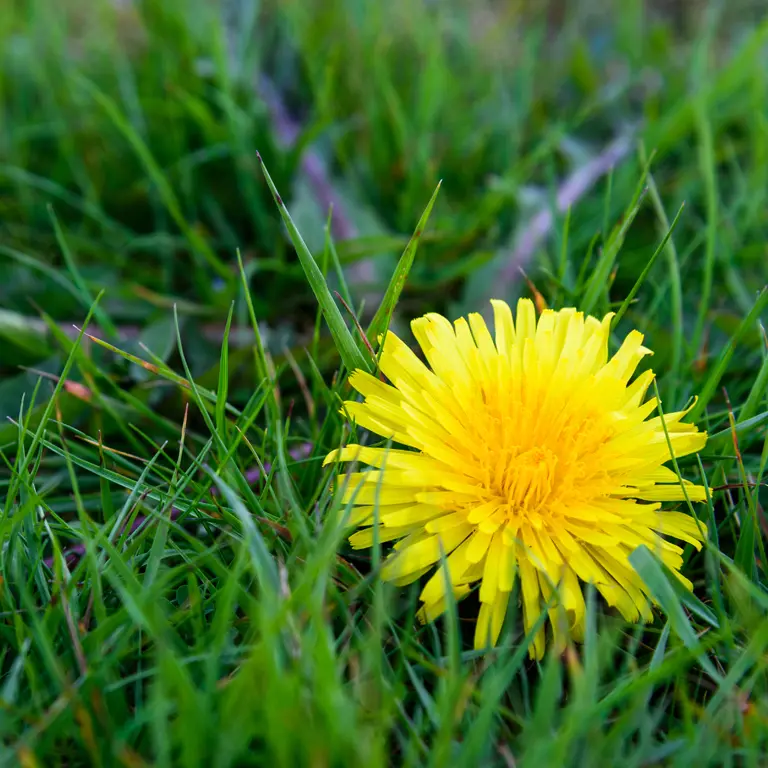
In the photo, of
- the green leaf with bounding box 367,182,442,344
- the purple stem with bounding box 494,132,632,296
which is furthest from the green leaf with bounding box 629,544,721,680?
the purple stem with bounding box 494,132,632,296

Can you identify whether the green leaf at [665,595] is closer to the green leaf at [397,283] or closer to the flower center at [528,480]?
the flower center at [528,480]

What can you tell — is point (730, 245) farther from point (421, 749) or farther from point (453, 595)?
point (421, 749)

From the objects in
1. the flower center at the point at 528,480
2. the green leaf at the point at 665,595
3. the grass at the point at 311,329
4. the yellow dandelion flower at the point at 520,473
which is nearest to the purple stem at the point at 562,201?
the grass at the point at 311,329

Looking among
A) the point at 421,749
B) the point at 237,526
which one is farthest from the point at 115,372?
the point at 421,749

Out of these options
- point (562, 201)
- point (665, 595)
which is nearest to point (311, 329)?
point (562, 201)

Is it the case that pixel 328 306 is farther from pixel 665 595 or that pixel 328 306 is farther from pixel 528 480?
pixel 665 595

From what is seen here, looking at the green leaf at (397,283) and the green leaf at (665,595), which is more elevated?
the green leaf at (397,283)
